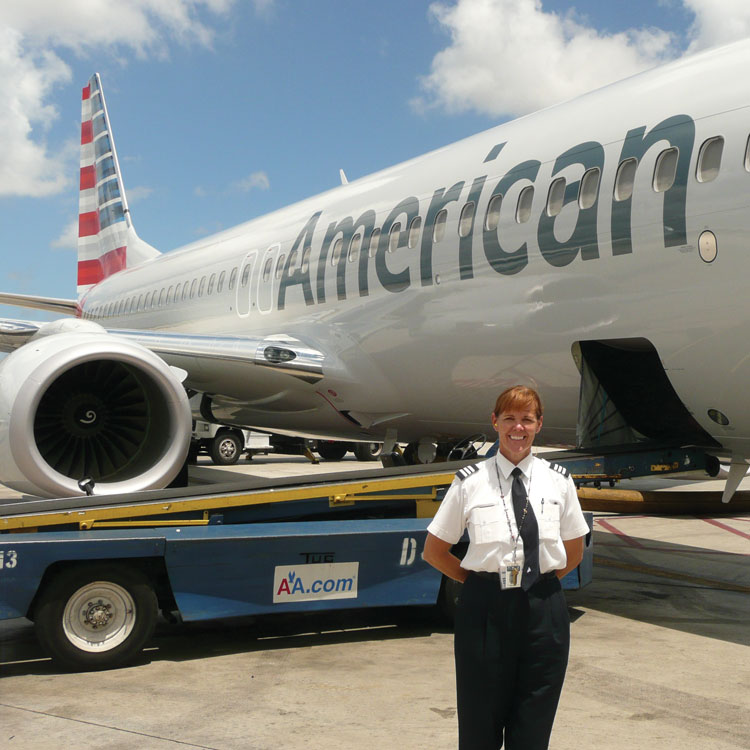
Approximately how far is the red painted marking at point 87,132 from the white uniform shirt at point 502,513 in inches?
782

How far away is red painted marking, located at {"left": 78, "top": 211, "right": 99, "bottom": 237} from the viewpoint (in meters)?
20.5

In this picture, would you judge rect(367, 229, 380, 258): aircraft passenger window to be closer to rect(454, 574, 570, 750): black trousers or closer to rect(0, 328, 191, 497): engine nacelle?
rect(0, 328, 191, 497): engine nacelle

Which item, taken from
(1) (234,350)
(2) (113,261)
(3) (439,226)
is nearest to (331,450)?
(2) (113,261)

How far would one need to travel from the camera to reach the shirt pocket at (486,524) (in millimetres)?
2578

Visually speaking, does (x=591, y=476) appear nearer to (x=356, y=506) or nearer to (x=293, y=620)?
(x=356, y=506)

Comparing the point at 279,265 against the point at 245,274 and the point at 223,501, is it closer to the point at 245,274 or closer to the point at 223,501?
the point at 245,274

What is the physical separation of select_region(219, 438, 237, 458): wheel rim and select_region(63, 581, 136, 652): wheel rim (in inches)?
719

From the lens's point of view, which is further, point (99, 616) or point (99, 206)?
point (99, 206)

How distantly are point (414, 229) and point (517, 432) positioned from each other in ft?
17.0

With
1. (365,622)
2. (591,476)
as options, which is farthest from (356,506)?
(591,476)

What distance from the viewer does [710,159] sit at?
16.8 feet

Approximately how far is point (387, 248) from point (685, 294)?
3.21 meters

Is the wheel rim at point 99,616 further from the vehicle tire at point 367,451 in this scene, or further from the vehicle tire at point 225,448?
the vehicle tire at point 367,451

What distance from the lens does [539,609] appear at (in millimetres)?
2564
